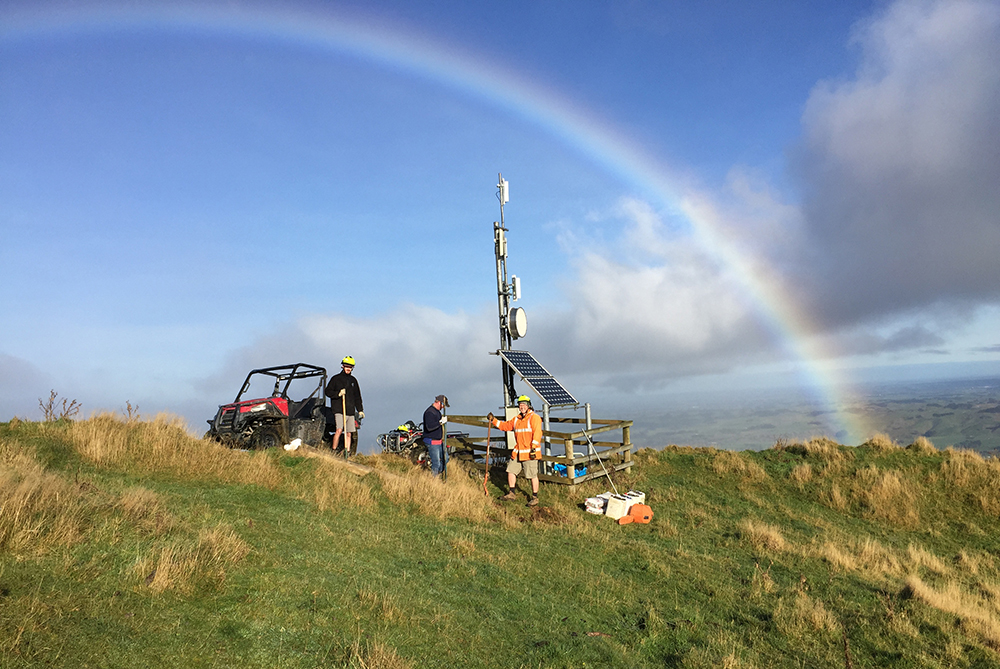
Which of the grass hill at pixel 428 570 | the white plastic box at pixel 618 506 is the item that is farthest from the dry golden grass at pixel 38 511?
the white plastic box at pixel 618 506

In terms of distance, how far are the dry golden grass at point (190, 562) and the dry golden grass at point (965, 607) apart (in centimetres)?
913

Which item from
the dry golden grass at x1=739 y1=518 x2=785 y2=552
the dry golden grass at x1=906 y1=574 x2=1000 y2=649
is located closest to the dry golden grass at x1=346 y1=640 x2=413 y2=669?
the dry golden grass at x1=906 y1=574 x2=1000 y2=649

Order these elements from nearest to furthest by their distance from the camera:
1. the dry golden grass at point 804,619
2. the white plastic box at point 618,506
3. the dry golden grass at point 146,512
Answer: the dry golden grass at point 146,512, the dry golden grass at point 804,619, the white plastic box at point 618,506

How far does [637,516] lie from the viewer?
41.8 feet

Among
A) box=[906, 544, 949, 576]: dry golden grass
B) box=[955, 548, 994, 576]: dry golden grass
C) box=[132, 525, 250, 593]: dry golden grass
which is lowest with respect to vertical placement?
box=[955, 548, 994, 576]: dry golden grass

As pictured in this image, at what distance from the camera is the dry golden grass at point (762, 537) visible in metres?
11.0

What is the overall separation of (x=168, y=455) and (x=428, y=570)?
21.5ft

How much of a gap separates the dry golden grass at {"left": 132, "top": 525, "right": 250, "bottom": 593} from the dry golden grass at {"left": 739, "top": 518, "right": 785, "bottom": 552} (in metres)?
9.55

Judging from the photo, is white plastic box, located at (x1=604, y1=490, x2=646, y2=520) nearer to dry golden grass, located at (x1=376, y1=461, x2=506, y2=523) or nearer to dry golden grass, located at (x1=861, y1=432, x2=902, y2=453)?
dry golden grass, located at (x1=376, y1=461, x2=506, y2=523)

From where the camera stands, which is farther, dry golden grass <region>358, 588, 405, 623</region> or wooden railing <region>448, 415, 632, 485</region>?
wooden railing <region>448, 415, 632, 485</region>

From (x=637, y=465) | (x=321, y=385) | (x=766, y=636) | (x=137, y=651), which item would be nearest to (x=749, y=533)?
(x=766, y=636)

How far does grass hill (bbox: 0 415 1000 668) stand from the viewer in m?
5.11

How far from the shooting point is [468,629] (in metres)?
6.00

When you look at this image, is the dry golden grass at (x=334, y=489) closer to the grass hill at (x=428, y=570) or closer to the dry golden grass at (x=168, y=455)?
the grass hill at (x=428, y=570)
